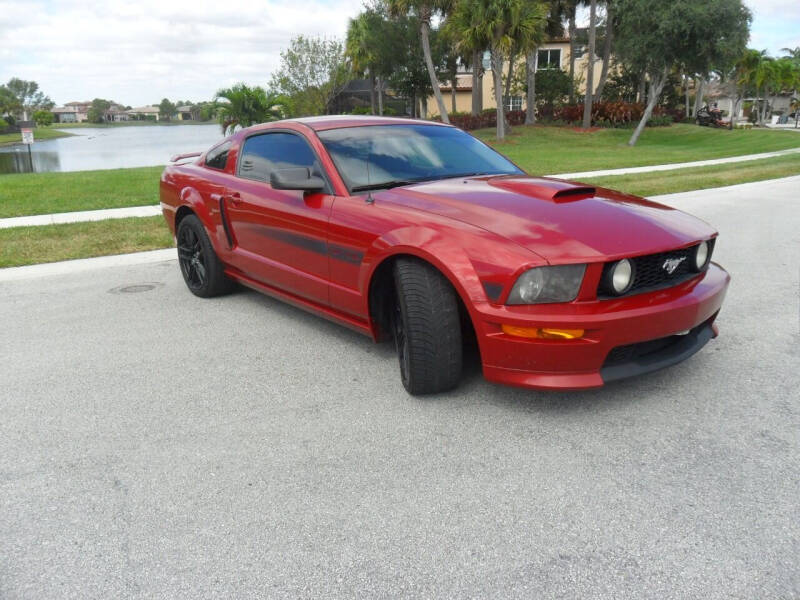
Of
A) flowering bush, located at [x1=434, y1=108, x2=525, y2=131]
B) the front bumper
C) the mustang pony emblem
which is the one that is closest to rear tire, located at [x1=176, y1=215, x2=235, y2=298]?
the front bumper

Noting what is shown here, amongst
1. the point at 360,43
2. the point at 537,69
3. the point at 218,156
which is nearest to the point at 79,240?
the point at 218,156

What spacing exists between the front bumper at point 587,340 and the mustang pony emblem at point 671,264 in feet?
0.33

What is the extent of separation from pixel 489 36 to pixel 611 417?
1163 inches

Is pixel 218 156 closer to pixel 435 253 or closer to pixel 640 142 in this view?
pixel 435 253

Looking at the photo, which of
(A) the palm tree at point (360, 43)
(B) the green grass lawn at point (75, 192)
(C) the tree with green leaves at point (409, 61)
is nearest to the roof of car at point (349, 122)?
(B) the green grass lawn at point (75, 192)

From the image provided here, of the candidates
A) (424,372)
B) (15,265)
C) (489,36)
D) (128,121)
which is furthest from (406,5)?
(128,121)

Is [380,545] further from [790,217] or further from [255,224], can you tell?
[790,217]

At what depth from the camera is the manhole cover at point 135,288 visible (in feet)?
19.5

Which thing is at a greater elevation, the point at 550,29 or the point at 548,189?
the point at 550,29

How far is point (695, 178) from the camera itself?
14.2 metres

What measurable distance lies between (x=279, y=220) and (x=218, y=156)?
141cm

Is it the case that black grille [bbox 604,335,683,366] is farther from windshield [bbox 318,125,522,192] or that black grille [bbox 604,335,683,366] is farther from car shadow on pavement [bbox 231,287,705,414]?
windshield [bbox 318,125,522,192]

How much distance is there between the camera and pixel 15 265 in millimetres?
7055

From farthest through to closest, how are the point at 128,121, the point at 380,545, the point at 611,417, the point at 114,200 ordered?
1. the point at 128,121
2. the point at 114,200
3. the point at 611,417
4. the point at 380,545
